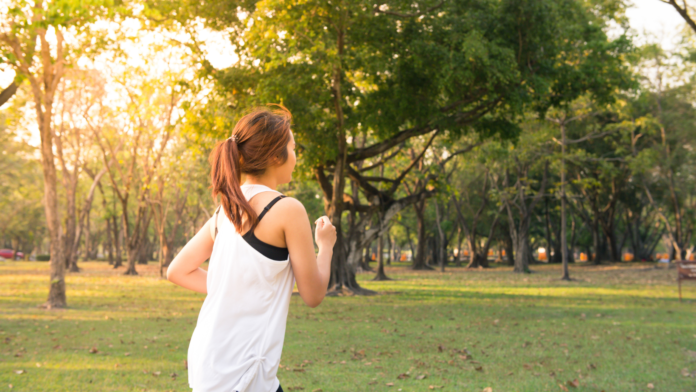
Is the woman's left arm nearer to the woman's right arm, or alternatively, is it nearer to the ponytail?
the ponytail

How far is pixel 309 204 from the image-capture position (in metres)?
39.4

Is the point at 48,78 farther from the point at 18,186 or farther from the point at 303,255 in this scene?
the point at 18,186

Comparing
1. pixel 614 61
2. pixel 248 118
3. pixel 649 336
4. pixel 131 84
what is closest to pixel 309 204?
pixel 131 84

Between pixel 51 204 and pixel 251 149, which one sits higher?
pixel 51 204

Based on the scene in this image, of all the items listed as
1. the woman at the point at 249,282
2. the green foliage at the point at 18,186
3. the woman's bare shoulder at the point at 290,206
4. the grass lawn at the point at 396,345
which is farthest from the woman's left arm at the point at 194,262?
the green foliage at the point at 18,186

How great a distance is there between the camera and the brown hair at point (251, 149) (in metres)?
2.08

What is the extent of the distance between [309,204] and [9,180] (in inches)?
879

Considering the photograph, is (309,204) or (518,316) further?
(309,204)

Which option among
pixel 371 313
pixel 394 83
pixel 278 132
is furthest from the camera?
pixel 394 83

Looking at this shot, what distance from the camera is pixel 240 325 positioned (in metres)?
1.94

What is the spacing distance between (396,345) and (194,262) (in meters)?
7.72

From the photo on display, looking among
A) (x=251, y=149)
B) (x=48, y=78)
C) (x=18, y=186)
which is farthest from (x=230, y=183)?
(x=18, y=186)

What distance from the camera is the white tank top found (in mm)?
1915

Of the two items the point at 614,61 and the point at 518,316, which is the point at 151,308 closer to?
the point at 518,316
